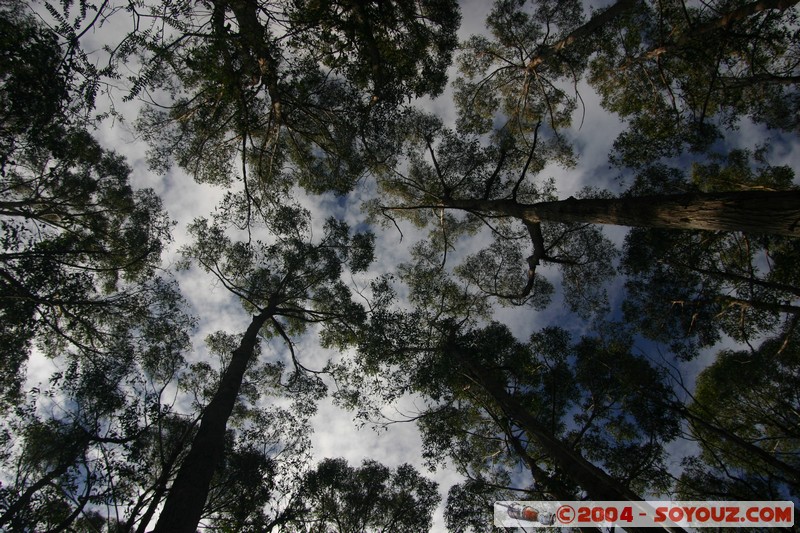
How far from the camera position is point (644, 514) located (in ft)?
17.6

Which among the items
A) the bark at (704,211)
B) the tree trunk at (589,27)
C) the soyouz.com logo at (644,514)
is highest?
the tree trunk at (589,27)

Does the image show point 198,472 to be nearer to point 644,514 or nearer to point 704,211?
point 644,514

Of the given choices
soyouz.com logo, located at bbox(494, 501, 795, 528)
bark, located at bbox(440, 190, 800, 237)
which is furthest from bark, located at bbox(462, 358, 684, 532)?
bark, located at bbox(440, 190, 800, 237)

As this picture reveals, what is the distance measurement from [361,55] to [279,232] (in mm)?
6244

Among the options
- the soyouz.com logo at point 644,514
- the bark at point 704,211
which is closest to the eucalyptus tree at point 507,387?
the soyouz.com logo at point 644,514

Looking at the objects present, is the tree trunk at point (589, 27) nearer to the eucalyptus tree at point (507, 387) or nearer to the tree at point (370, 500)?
the eucalyptus tree at point (507, 387)

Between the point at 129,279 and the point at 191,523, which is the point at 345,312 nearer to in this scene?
the point at 129,279

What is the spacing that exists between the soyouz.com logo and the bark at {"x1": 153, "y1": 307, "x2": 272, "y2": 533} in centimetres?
683

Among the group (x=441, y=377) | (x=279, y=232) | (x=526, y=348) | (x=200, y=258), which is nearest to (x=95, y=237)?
(x=200, y=258)

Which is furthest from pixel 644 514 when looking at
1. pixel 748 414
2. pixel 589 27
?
pixel 589 27

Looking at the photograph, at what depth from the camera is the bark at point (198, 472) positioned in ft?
16.7

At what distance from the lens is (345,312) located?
42.0ft

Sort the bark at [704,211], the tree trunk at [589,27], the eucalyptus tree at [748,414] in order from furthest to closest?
the eucalyptus tree at [748,414] < the tree trunk at [589,27] < the bark at [704,211]

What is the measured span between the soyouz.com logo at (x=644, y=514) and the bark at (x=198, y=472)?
6.83 meters
